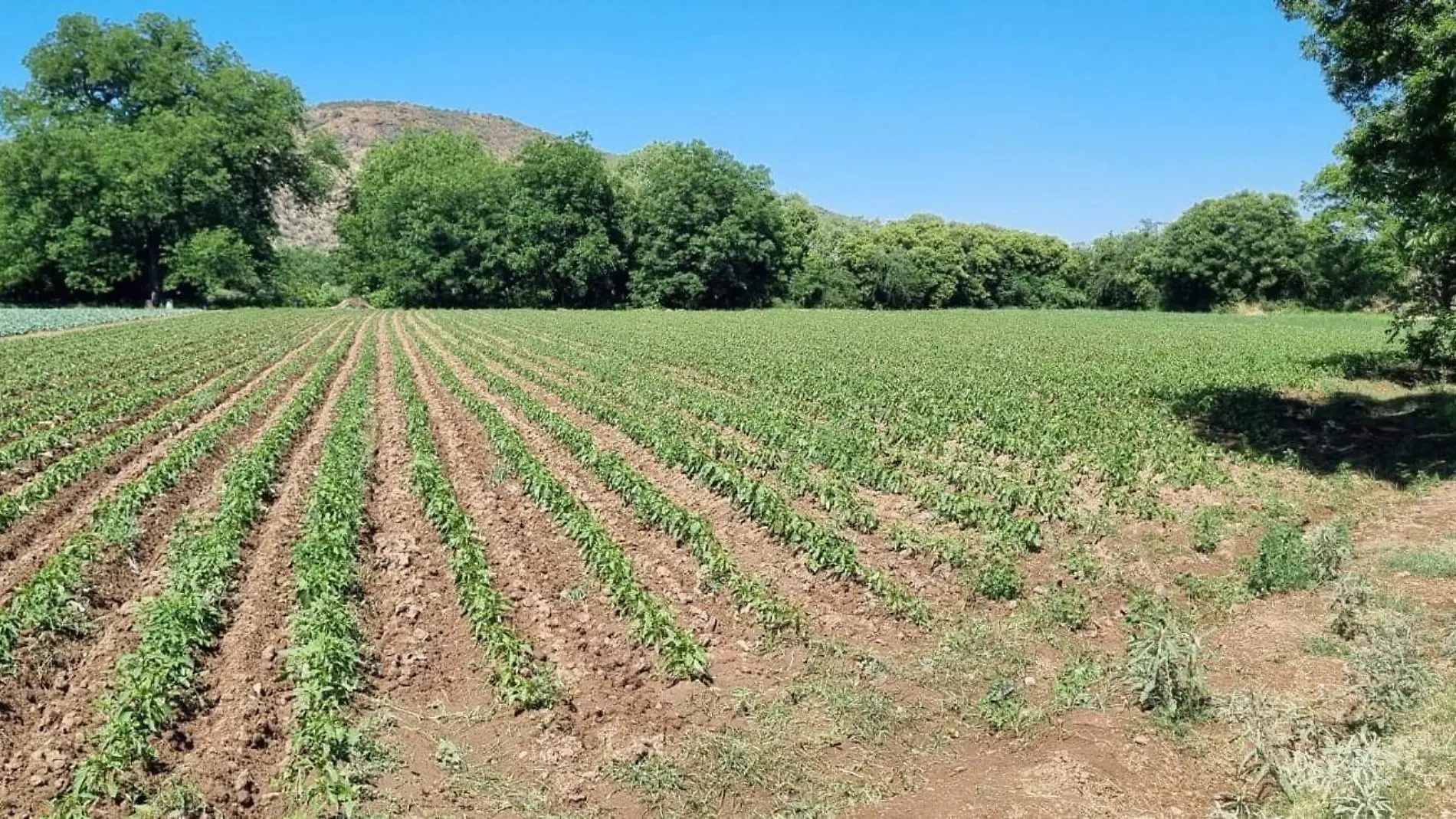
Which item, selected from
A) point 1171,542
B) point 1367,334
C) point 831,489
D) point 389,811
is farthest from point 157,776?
point 1367,334

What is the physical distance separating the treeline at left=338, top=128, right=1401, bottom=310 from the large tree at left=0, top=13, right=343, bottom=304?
1059 cm

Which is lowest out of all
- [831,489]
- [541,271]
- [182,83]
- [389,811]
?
[389,811]

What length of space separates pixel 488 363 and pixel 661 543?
18.7m

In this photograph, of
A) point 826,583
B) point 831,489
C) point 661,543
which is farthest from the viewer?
point 831,489

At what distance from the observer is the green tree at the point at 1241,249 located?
2820 inches

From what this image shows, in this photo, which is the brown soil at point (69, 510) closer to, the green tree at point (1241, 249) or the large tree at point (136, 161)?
the large tree at point (136, 161)

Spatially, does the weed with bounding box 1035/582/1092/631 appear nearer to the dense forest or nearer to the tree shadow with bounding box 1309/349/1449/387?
the tree shadow with bounding box 1309/349/1449/387

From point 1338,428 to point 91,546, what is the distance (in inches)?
785

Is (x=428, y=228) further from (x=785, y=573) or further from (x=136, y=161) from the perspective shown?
(x=785, y=573)

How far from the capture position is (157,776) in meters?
5.41

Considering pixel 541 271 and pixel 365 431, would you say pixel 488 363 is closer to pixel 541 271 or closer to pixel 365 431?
pixel 365 431

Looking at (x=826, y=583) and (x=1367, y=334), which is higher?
(x=1367, y=334)

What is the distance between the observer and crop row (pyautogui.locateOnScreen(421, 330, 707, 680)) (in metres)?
7.14

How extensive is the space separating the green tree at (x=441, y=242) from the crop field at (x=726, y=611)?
2085 inches
